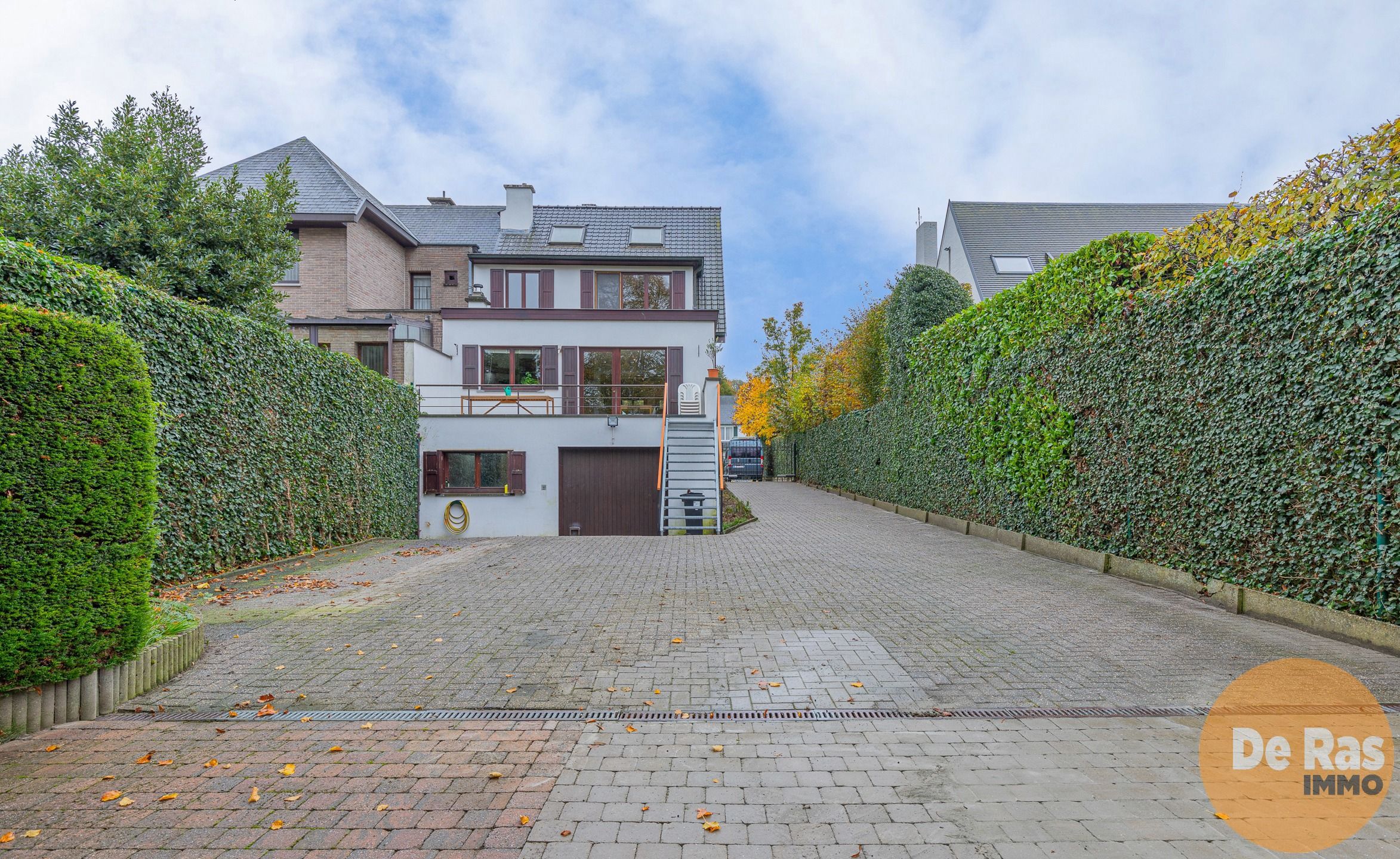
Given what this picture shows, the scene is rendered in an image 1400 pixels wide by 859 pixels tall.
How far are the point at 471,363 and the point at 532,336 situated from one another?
1949 millimetres

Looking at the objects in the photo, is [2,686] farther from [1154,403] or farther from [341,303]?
[341,303]

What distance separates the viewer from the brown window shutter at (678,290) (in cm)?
2172

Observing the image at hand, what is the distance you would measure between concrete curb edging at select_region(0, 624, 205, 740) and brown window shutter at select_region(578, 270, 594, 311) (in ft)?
59.0

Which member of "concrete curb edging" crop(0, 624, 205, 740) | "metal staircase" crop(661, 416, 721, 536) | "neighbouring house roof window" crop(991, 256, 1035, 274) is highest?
"neighbouring house roof window" crop(991, 256, 1035, 274)

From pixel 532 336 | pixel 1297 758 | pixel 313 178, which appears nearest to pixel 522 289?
pixel 532 336

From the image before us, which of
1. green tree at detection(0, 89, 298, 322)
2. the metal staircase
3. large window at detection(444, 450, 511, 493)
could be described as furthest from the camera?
large window at detection(444, 450, 511, 493)

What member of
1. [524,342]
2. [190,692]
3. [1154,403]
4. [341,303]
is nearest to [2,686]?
[190,692]

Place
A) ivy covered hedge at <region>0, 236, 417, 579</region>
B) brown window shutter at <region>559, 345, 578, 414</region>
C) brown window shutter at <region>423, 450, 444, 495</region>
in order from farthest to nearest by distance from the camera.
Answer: brown window shutter at <region>559, 345, 578, 414</region> → brown window shutter at <region>423, 450, 444, 495</region> → ivy covered hedge at <region>0, 236, 417, 579</region>

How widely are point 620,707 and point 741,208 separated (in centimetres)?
2853

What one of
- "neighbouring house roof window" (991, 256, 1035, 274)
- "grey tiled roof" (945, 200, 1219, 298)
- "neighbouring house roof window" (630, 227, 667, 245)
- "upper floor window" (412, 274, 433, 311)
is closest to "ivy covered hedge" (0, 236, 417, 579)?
"neighbouring house roof window" (630, 227, 667, 245)

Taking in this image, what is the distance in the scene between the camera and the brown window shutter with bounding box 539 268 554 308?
70.5 ft

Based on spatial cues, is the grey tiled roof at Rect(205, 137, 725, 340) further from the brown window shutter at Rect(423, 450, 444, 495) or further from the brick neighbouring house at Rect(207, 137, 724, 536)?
the brown window shutter at Rect(423, 450, 444, 495)

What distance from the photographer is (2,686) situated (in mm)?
3334

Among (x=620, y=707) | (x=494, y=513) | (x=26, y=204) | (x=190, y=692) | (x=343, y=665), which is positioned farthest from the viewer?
(x=494, y=513)
